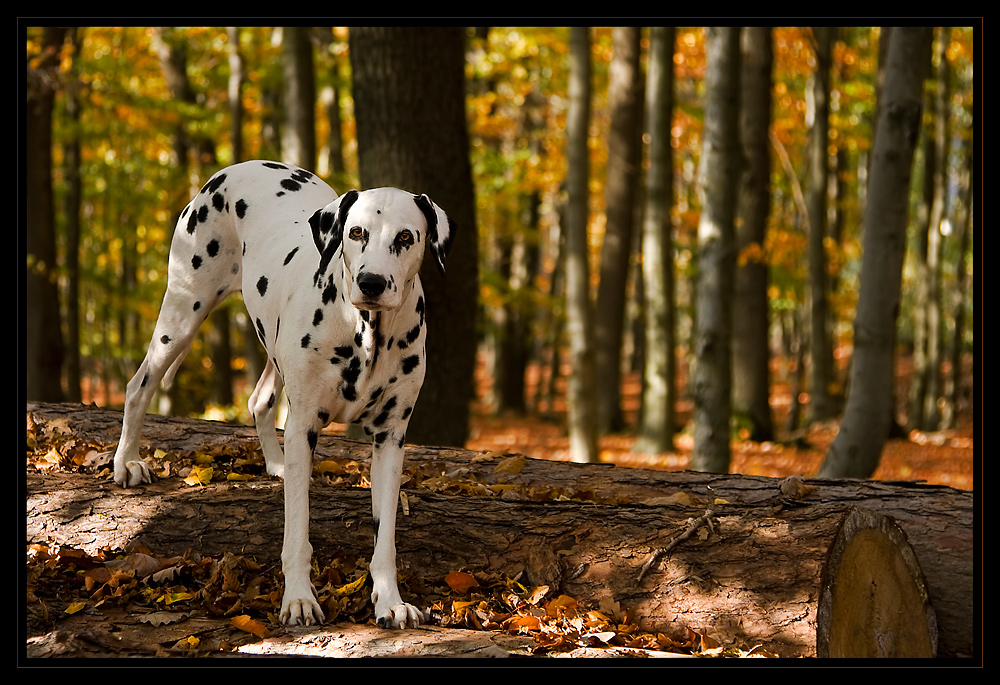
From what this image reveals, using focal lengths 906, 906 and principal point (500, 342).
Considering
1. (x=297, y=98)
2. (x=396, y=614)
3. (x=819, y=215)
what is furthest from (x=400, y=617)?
(x=819, y=215)

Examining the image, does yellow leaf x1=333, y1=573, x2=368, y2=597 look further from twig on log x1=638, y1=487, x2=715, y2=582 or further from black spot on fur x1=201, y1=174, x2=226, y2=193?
black spot on fur x1=201, y1=174, x2=226, y2=193

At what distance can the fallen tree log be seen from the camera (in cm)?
448

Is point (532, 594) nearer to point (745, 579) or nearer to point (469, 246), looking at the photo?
point (745, 579)

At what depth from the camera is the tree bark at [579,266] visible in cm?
1282

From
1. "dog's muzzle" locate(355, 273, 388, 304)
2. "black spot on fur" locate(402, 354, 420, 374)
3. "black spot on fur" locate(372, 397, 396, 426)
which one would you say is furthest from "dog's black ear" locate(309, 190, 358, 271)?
"black spot on fur" locate(372, 397, 396, 426)

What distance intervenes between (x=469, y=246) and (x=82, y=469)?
3.92 meters

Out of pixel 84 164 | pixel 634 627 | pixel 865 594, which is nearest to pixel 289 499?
pixel 634 627

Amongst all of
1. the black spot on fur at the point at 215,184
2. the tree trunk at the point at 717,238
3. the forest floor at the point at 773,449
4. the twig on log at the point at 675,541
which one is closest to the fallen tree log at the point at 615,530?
the twig on log at the point at 675,541

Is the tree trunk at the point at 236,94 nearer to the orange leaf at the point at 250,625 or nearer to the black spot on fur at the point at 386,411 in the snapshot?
the black spot on fur at the point at 386,411

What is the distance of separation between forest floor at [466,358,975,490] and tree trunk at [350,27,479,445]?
10.6 ft

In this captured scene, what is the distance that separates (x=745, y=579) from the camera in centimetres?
450

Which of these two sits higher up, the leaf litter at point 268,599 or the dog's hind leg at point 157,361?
the dog's hind leg at point 157,361

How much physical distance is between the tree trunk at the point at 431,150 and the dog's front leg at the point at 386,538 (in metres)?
3.51

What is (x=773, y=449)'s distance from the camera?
15.6 meters
